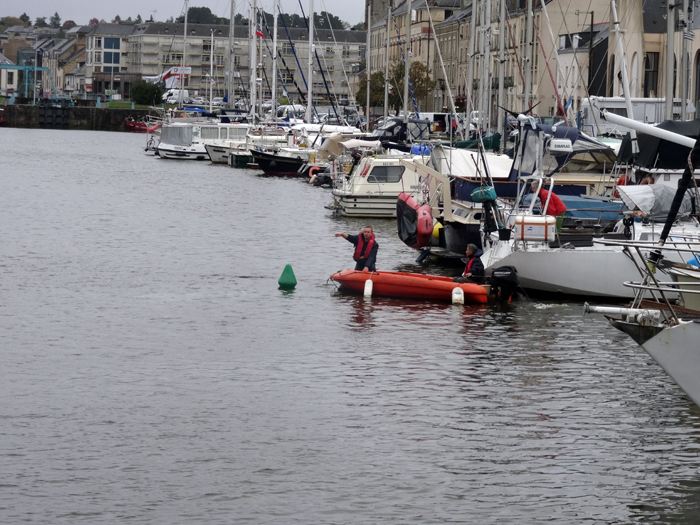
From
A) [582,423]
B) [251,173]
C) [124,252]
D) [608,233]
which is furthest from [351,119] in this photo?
[582,423]

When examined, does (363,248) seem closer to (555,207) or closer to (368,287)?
(368,287)

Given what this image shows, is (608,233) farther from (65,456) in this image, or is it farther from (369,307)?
(65,456)

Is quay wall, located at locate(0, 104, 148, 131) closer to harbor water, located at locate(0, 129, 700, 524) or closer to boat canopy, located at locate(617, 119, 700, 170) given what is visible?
harbor water, located at locate(0, 129, 700, 524)

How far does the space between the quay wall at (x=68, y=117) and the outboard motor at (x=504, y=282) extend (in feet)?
448

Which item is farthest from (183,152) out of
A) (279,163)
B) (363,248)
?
(363,248)

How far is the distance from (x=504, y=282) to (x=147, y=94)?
6110 inches

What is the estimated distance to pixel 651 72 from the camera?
227ft

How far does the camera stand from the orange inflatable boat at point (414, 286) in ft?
76.8

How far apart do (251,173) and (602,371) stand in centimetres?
4955

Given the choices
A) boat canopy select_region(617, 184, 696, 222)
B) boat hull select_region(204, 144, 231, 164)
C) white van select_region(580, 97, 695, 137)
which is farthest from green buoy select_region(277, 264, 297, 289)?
boat hull select_region(204, 144, 231, 164)

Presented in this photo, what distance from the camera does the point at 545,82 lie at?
88.1 metres

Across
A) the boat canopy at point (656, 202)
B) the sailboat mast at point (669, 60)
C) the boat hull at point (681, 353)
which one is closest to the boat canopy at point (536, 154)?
the boat canopy at point (656, 202)

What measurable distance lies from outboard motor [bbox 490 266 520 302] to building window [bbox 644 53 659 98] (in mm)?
48052

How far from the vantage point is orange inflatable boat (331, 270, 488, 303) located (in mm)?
23422
